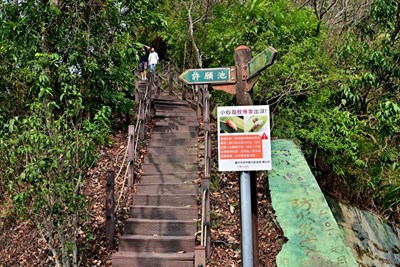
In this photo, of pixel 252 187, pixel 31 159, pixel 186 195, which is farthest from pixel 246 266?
pixel 186 195

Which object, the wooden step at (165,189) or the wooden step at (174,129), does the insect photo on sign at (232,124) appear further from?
the wooden step at (174,129)

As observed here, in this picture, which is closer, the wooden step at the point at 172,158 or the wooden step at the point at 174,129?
the wooden step at the point at 172,158

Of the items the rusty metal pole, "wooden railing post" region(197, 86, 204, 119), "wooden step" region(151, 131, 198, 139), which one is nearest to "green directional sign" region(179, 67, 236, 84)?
the rusty metal pole

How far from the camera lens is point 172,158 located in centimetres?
844

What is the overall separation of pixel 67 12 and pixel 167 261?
16.4 feet

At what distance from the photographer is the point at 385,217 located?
8625mm

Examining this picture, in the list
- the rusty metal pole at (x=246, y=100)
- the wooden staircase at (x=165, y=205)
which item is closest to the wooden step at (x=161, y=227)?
the wooden staircase at (x=165, y=205)

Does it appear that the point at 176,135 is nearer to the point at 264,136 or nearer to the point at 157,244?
the point at 157,244

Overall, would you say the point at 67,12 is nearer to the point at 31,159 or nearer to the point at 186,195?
the point at 31,159

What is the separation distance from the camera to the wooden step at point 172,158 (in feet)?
27.4

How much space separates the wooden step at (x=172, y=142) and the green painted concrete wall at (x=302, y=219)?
2.05 meters

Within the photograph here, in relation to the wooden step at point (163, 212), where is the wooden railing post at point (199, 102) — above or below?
above

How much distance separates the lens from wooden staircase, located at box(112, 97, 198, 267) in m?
5.95

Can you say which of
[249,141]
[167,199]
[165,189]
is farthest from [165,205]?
[249,141]
